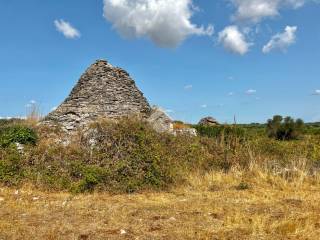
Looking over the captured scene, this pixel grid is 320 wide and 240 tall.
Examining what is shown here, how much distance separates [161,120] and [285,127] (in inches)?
931

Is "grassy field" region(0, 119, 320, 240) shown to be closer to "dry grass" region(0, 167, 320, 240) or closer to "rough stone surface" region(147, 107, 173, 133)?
"dry grass" region(0, 167, 320, 240)

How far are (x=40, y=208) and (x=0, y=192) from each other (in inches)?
76.8

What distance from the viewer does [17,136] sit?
1185cm

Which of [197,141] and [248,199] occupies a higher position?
[197,141]

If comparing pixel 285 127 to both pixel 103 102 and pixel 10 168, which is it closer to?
pixel 103 102

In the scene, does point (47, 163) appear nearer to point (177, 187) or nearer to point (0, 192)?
point (0, 192)

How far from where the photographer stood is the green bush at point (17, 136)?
457 inches

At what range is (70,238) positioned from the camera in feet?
19.0

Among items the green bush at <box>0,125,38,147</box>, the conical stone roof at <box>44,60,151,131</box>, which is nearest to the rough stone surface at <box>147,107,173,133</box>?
the conical stone roof at <box>44,60,151,131</box>

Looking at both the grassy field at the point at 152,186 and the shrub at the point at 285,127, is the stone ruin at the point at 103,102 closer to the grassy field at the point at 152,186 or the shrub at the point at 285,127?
the grassy field at the point at 152,186

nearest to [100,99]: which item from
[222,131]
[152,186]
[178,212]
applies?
[222,131]

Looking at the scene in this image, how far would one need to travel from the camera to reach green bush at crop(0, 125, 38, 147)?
11602 mm

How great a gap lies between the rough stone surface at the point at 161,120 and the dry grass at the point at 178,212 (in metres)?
4.61

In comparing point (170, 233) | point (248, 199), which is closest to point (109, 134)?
point (248, 199)
